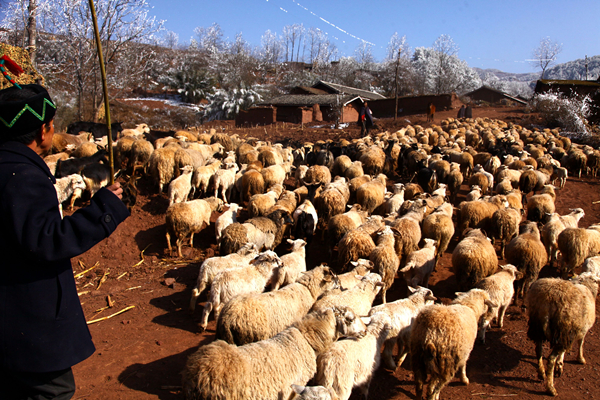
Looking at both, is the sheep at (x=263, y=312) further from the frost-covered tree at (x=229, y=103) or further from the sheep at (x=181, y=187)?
the frost-covered tree at (x=229, y=103)

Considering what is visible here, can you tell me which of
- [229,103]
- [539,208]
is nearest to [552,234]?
[539,208]

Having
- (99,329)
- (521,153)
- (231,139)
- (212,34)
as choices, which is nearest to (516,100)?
(521,153)

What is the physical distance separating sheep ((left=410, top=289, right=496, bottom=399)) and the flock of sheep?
1 cm

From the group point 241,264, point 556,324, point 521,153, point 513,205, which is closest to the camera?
point 556,324

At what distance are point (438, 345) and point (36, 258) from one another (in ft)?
11.7

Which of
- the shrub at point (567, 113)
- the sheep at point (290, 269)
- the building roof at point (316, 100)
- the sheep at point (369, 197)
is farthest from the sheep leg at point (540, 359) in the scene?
the building roof at point (316, 100)

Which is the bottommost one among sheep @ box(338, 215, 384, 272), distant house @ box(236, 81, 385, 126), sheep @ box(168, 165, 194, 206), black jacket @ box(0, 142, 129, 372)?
sheep @ box(338, 215, 384, 272)

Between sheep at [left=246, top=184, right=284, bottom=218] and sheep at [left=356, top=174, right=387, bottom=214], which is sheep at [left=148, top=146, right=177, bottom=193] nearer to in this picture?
sheep at [left=246, top=184, right=284, bottom=218]

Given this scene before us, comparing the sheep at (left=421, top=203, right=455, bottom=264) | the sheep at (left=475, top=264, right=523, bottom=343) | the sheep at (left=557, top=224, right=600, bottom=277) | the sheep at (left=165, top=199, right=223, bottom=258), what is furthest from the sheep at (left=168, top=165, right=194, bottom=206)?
the sheep at (left=557, top=224, right=600, bottom=277)

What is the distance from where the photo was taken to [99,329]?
502 cm

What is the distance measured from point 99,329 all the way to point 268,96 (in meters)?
42.6

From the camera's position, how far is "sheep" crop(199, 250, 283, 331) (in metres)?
4.94

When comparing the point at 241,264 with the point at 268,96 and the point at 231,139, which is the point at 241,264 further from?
the point at 268,96

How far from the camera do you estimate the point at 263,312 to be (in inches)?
168
